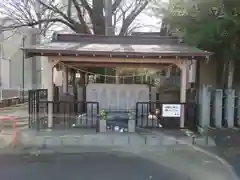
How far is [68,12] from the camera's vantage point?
877 inches

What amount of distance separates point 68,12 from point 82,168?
1695 cm

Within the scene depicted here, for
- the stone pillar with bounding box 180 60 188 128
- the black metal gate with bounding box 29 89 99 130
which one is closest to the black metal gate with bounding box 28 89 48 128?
the black metal gate with bounding box 29 89 99 130

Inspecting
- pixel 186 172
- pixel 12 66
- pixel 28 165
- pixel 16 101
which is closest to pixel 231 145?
pixel 186 172

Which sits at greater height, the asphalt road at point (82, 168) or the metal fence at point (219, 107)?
the metal fence at point (219, 107)

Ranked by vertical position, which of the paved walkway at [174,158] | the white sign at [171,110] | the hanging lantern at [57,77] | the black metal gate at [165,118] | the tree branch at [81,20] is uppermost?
the tree branch at [81,20]

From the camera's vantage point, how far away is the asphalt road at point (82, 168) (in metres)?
6.30

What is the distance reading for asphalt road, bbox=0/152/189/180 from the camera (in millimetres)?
6297

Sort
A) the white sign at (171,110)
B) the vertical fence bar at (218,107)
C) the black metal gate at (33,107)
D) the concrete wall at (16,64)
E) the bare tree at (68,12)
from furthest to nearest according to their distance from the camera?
the concrete wall at (16,64) → the bare tree at (68,12) → the black metal gate at (33,107) → the white sign at (171,110) → the vertical fence bar at (218,107)

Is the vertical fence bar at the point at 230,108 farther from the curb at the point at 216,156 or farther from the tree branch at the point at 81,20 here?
the tree branch at the point at 81,20

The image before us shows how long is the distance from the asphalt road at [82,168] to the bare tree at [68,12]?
14.4m

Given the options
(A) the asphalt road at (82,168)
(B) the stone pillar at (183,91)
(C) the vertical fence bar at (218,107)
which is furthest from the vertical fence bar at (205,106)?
(A) the asphalt road at (82,168)

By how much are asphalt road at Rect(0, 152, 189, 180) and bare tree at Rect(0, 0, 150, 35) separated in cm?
1443

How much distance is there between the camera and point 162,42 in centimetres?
1348

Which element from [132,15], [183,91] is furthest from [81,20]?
[183,91]
